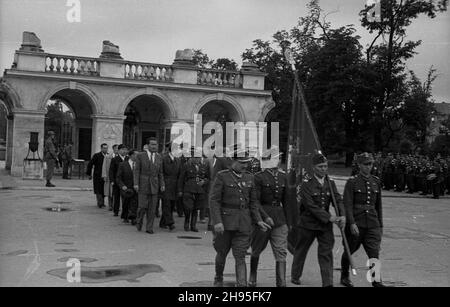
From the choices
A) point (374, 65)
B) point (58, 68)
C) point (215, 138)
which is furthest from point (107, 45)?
point (374, 65)

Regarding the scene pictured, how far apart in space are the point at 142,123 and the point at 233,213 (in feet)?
80.4

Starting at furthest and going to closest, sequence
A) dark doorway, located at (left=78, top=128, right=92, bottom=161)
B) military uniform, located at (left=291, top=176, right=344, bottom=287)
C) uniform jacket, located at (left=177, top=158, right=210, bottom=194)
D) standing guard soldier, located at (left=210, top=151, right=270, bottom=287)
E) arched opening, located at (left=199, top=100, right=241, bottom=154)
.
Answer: dark doorway, located at (left=78, top=128, right=92, bottom=161) → arched opening, located at (left=199, top=100, right=241, bottom=154) → uniform jacket, located at (left=177, top=158, right=210, bottom=194) → military uniform, located at (left=291, top=176, right=344, bottom=287) → standing guard soldier, located at (left=210, top=151, right=270, bottom=287)

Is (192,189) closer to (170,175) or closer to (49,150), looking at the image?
(170,175)

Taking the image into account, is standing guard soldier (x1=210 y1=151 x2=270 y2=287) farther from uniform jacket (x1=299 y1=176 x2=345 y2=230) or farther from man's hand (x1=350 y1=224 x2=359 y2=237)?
man's hand (x1=350 y1=224 x2=359 y2=237)

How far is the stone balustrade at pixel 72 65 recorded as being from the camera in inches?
1054

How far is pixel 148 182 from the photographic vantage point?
42.7ft

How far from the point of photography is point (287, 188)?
333 inches

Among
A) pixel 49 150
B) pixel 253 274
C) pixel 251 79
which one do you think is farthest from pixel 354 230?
pixel 251 79

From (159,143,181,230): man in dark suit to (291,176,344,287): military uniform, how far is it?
18.2 ft

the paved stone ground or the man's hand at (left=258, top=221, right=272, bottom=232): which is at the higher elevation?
the man's hand at (left=258, top=221, right=272, bottom=232)

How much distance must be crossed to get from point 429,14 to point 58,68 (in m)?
20.6

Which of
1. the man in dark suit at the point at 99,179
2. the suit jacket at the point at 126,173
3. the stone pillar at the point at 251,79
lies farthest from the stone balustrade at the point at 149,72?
the suit jacket at the point at 126,173

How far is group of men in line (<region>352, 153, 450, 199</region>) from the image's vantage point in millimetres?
28422

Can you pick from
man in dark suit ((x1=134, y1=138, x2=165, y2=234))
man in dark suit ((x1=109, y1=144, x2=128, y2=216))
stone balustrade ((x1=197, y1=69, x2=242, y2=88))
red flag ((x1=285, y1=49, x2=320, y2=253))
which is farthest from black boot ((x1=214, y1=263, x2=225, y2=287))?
stone balustrade ((x1=197, y1=69, x2=242, y2=88))
